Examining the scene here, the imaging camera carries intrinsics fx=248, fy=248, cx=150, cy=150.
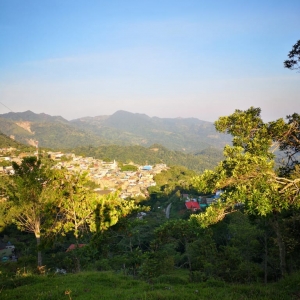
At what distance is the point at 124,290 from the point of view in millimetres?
4793

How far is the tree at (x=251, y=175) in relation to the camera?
4.22 metres

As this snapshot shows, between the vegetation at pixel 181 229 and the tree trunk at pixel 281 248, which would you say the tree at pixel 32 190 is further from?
the tree trunk at pixel 281 248

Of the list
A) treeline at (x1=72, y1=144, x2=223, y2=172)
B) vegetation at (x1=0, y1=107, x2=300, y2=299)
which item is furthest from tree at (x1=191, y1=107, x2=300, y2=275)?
treeline at (x1=72, y1=144, x2=223, y2=172)

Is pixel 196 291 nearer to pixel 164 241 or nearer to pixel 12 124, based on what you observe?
pixel 164 241

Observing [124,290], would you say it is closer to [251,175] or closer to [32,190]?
[251,175]

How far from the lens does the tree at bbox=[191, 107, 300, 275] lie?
4.22 m

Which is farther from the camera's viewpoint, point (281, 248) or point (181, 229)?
point (181, 229)

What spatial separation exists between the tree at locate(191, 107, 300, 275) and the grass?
1166 millimetres

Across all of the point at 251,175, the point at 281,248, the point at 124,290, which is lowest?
the point at 124,290

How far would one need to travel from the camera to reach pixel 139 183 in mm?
55031

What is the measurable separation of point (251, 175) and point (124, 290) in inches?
128

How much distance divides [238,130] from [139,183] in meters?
50.4

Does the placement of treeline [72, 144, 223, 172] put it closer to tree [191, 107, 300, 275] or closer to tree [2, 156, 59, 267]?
tree [2, 156, 59, 267]

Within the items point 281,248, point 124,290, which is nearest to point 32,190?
point 124,290
